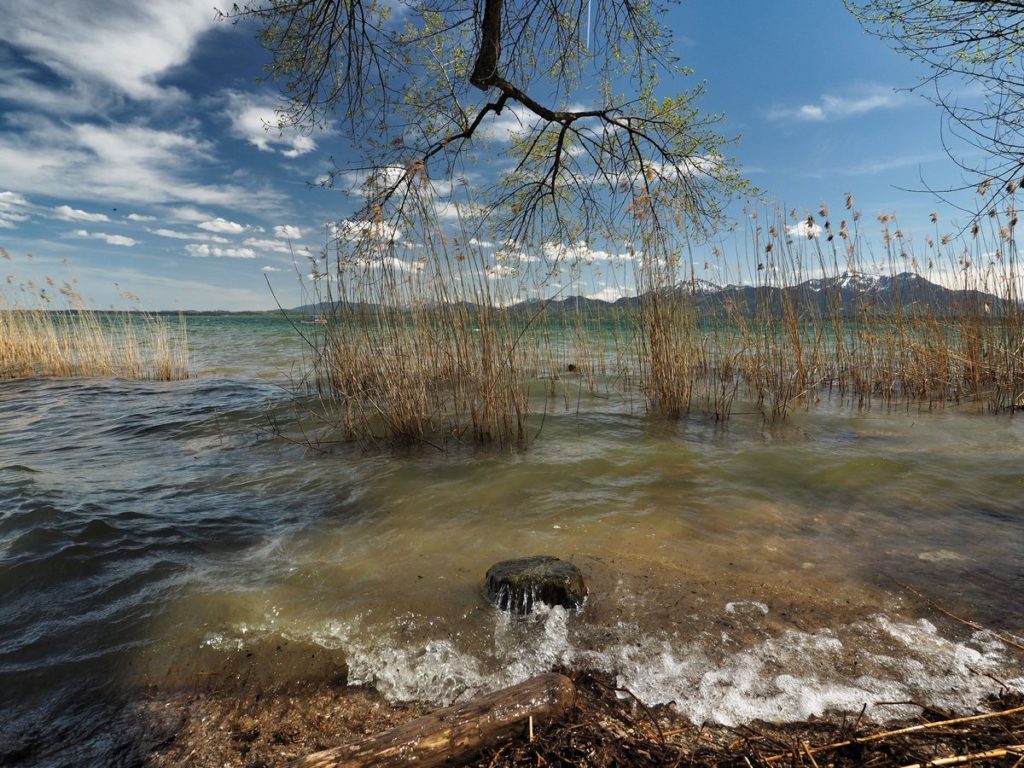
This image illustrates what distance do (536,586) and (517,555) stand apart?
508 mm

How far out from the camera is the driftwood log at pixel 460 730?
120cm

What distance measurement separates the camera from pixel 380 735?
127 centimetres

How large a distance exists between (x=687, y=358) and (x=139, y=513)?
16.7ft

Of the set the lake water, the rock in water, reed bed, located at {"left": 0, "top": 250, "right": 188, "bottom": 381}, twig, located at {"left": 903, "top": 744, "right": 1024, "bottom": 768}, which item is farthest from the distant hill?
reed bed, located at {"left": 0, "top": 250, "right": 188, "bottom": 381}

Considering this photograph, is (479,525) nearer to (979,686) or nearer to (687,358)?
(979,686)

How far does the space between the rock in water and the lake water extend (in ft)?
0.24

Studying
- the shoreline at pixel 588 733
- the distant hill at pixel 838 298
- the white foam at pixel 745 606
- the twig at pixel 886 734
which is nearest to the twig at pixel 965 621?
the shoreline at pixel 588 733

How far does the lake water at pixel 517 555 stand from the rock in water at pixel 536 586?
7 cm

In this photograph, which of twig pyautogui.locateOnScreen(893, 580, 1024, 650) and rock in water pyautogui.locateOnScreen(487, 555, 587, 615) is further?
rock in water pyautogui.locateOnScreen(487, 555, 587, 615)

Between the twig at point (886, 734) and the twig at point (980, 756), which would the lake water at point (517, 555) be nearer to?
the twig at point (886, 734)

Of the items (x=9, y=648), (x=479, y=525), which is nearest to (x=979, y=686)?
(x=479, y=525)

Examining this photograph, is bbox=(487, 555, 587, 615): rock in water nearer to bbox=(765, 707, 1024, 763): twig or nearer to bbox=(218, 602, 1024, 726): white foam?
bbox=(218, 602, 1024, 726): white foam

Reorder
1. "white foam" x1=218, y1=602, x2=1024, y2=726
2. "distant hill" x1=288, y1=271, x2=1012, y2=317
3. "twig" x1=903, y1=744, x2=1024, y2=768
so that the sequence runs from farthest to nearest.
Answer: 1. "distant hill" x1=288, y1=271, x2=1012, y2=317
2. "white foam" x1=218, y1=602, x2=1024, y2=726
3. "twig" x1=903, y1=744, x2=1024, y2=768

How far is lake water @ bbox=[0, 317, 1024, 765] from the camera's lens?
1.70 metres
